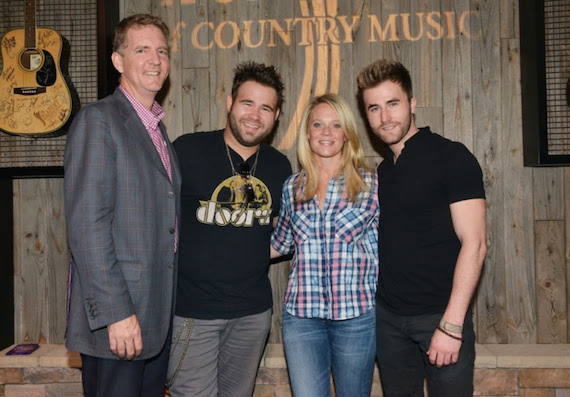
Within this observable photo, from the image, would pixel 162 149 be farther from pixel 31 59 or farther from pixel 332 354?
pixel 31 59

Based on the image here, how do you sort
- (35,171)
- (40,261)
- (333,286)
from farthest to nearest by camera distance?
(40,261) → (35,171) → (333,286)

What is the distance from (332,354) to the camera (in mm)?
2141

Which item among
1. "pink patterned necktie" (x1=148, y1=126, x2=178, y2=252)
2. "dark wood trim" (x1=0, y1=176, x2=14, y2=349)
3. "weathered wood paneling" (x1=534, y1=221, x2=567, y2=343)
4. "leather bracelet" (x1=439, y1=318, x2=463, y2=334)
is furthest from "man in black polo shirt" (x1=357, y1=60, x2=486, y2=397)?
"dark wood trim" (x1=0, y1=176, x2=14, y2=349)

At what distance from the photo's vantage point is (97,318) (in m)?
1.65

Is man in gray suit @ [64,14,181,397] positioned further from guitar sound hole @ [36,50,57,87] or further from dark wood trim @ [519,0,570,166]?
dark wood trim @ [519,0,570,166]

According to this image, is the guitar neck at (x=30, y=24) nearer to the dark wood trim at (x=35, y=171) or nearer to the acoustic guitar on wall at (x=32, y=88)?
the acoustic guitar on wall at (x=32, y=88)

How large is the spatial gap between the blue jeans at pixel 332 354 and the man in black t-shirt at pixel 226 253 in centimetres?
25

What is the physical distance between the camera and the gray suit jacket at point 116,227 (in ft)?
5.39

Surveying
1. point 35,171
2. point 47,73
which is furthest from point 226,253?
point 47,73

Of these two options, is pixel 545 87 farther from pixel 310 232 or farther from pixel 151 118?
pixel 151 118

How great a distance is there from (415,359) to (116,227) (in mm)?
1308

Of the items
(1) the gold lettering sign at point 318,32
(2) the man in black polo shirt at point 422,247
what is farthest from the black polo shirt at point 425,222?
(1) the gold lettering sign at point 318,32

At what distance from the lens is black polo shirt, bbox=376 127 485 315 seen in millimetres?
1910

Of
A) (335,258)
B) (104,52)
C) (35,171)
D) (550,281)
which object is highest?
(104,52)
